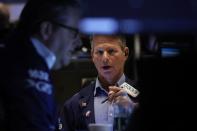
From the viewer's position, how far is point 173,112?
1.33 metres

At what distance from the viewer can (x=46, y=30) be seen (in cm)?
171

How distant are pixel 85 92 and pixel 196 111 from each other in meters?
1.22

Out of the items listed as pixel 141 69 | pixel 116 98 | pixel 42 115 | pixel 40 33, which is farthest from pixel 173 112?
pixel 116 98

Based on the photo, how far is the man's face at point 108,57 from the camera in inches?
101

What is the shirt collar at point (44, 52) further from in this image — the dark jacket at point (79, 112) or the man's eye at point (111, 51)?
the man's eye at point (111, 51)

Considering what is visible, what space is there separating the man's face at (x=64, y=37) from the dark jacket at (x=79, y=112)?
59 cm

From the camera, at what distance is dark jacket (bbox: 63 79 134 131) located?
2.34 m

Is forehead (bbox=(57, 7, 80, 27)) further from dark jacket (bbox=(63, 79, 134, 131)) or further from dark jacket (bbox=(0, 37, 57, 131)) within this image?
dark jacket (bbox=(63, 79, 134, 131))

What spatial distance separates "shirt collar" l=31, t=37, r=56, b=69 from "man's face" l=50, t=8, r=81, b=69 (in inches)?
0.8

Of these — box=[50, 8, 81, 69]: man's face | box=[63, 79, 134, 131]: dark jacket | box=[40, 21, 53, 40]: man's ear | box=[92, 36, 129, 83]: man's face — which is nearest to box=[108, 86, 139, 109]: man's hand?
box=[63, 79, 134, 131]: dark jacket

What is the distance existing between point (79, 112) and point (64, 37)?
2.37ft

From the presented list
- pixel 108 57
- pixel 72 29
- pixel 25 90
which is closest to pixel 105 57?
pixel 108 57

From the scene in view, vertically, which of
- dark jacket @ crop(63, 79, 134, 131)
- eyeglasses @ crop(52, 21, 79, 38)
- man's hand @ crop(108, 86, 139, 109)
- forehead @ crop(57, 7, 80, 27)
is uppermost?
forehead @ crop(57, 7, 80, 27)

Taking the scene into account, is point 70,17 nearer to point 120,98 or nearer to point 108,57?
point 120,98
